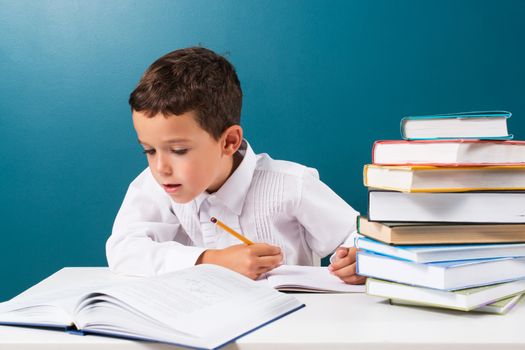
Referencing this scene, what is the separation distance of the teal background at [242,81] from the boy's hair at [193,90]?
39 centimetres

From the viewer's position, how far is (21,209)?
1925 millimetres

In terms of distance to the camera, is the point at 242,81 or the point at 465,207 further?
the point at 242,81

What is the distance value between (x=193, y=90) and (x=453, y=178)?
2.29ft

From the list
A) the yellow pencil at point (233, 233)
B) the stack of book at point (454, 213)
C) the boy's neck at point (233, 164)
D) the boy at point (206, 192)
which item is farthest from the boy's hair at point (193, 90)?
the stack of book at point (454, 213)

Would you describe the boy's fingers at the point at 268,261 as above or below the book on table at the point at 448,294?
above

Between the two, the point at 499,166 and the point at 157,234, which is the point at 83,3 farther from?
the point at 499,166

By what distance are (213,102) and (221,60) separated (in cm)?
13

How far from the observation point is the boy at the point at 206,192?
1.29 m

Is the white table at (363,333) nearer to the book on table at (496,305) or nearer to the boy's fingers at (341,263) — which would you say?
the book on table at (496,305)

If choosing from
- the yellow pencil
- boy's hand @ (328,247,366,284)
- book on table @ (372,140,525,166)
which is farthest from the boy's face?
book on table @ (372,140,525,166)

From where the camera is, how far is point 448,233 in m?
0.87

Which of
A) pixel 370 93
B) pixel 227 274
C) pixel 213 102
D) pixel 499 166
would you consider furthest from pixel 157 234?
pixel 499 166

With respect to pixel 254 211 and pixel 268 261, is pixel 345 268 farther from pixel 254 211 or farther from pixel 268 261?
pixel 254 211

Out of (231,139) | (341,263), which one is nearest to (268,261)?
(341,263)
